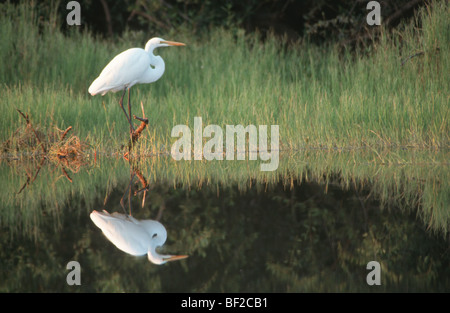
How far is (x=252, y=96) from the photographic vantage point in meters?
8.63

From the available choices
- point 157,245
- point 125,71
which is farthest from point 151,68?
point 157,245

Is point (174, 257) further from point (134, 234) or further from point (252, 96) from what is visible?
point (252, 96)

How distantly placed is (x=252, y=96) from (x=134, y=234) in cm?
505

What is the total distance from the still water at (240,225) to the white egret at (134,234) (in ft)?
0.17

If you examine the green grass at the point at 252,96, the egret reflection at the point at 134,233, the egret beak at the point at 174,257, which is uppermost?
the green grass at the point at 252,96

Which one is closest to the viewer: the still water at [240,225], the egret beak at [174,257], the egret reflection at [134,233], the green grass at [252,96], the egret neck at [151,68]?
the still water at [240,225]

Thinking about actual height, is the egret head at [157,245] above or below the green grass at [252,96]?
below

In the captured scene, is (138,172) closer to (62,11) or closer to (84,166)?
(84,166)

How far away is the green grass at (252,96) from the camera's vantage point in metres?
7.63

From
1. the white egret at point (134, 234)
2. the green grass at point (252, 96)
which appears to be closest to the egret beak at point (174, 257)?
the white egret at point (134, 234)

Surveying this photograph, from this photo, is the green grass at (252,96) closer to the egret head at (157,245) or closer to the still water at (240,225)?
the still water at (240,225)

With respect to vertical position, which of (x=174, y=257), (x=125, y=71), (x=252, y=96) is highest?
(x=125, y=71)

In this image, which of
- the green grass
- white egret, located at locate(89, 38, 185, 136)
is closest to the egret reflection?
the green grass

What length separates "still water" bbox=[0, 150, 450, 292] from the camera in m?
2.98
